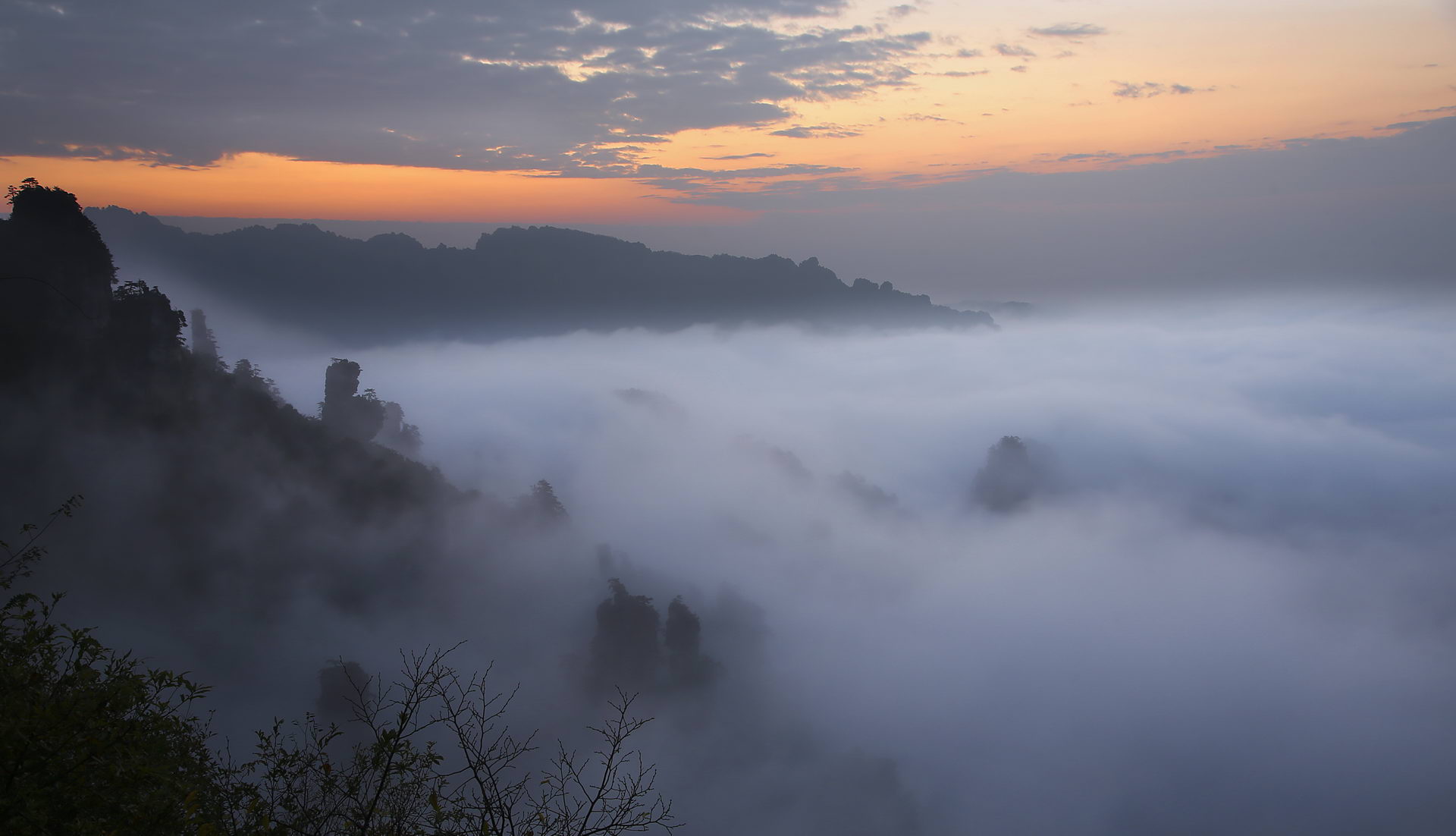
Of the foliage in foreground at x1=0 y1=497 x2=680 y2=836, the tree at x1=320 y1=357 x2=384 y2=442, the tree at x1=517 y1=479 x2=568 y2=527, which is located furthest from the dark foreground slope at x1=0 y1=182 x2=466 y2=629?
the foliage in foreground at x1=0 y1=497 x2=680 y2=836

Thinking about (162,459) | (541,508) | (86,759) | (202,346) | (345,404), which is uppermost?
(202,346)

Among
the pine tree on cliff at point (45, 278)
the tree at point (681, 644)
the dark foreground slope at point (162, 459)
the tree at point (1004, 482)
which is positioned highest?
the pine tree on cliff at point (45, 278)

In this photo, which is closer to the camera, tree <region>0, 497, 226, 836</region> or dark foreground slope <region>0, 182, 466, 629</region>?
tree <region>0, 497, 226, 836</region>

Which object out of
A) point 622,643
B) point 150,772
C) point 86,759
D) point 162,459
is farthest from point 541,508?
point 86,759

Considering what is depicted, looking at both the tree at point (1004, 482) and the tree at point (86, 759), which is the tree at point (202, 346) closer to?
the tree at point (86, 759)

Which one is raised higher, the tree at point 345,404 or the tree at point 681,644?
the tree at point 345,404

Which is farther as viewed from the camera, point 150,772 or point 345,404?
point 345,404

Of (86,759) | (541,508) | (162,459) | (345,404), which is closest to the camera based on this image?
(86,759)

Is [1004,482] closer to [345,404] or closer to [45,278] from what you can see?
[345,404]

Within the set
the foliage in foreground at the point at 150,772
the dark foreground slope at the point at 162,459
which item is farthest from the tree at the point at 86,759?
the dark foreground slope at the point at 162,459

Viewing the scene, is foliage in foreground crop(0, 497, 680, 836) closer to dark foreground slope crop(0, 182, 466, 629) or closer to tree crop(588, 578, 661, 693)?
dark foreground slope crop(0, 182, 466, 629)

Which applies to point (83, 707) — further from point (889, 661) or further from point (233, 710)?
point (889, 661)

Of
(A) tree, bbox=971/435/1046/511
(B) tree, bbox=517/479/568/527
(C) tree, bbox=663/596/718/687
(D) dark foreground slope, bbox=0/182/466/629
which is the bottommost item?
(A) tree, bbox=971/435/1046/511

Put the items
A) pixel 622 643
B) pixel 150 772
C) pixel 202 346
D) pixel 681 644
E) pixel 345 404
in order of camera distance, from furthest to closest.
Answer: pixel 202 346 → pixel 345 404 → pixel 681 644 → pixel 622 643 → pixel 150 772
